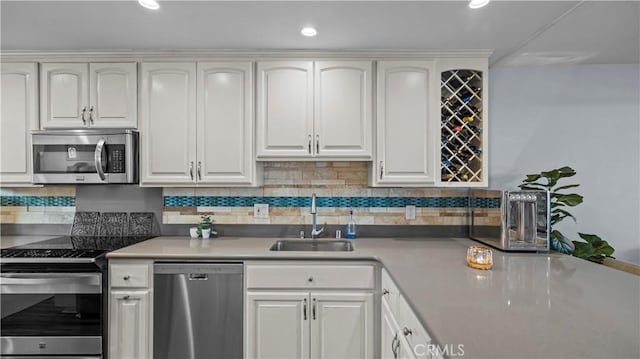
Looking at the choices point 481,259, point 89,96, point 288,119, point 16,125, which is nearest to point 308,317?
point 481,259

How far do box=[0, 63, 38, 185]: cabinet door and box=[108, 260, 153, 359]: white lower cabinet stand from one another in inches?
42.6

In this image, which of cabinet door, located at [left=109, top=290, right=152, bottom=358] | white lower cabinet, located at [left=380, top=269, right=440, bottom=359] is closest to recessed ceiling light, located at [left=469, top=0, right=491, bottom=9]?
white lower cabinet, located at [left=380, top=269, right=440, bottom=359]

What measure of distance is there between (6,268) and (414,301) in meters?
2.32

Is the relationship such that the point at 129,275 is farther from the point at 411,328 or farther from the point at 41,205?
the point at 411,328

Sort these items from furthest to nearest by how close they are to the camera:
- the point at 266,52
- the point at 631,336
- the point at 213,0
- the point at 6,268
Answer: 1. the point at 266,52
2. the point at 6,268
3. the point at 213,0
4. the point at 631,336

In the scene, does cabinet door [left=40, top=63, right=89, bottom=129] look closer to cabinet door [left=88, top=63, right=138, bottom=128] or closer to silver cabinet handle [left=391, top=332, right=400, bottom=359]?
cabinet door [left=88, top=63, right=138, bottom=128]

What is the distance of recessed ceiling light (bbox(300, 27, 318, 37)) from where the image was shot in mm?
2139

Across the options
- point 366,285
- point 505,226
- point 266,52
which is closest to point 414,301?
point 366,285

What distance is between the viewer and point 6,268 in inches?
82.4

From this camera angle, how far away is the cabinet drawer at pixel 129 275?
2176 millimetres

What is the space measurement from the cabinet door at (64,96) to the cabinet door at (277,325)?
1.76m

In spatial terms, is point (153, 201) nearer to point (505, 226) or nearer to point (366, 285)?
point (366, 285)

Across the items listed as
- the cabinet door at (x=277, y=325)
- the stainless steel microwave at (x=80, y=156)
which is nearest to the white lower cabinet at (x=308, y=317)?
the cabinet door at (x=277, y=325)

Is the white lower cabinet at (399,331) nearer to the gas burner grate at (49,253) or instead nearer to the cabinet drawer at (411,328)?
the cabinet drawer at (411,328)
